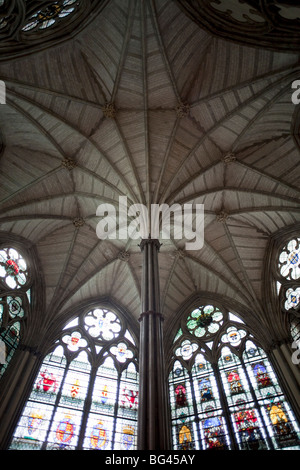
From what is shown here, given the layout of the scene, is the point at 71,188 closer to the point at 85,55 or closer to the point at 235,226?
the point at 85,55

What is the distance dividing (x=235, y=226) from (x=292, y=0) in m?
9.33

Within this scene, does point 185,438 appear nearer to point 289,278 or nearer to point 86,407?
point 86,407

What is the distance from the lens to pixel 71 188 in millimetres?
15438

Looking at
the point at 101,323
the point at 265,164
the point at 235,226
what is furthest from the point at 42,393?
the point at 265,164

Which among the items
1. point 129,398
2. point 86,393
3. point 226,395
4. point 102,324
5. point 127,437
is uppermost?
point 102,324

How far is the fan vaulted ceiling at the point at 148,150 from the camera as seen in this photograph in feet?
41.5

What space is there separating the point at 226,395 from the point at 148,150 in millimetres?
10343

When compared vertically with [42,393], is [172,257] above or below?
above

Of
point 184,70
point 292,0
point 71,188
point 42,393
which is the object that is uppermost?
point 184,70

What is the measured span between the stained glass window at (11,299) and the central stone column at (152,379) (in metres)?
6.56

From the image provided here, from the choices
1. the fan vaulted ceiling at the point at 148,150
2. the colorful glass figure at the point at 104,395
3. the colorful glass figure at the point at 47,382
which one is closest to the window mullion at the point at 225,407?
the fan vaulted ceiling at the point at 148,150

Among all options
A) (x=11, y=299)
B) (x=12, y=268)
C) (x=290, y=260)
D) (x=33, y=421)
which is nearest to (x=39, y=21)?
(x=12, y=268)

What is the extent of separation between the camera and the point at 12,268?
48.0 feet

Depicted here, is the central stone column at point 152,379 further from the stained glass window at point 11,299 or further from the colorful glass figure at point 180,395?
the stained glass window at point 11,299
